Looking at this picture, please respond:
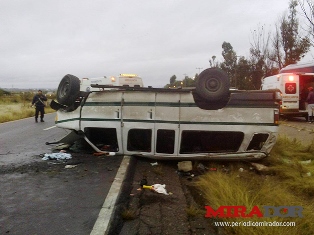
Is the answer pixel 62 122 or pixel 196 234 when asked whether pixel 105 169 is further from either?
pixel 196 234

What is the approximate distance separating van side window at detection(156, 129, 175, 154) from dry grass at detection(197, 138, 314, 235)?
0.92 metres

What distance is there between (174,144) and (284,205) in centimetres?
235

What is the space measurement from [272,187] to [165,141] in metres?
2.05

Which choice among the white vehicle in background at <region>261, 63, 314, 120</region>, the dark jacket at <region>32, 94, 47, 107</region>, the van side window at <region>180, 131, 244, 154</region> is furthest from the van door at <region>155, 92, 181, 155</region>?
the dark jacket at <region>32, 94, 47, 107</region>

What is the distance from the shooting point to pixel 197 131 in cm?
541

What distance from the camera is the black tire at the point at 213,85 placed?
530 centimetres

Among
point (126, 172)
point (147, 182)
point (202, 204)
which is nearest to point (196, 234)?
point (202, 204)

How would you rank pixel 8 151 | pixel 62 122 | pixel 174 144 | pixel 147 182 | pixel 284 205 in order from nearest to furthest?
pixel 284 205 → pixel 147 182 → pixel 174 144 → pixel 62 122 → pixel 8 151

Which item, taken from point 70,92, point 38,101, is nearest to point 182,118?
point 70,92

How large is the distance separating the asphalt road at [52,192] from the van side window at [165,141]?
819 mm

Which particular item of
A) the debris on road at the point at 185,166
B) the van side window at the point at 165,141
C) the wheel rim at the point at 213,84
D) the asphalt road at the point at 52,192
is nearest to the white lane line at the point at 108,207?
the asphalt road at the point at 52,192

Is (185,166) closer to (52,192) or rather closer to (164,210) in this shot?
(164,210)

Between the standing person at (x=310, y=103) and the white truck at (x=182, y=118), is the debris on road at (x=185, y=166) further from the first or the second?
the standing person at (x=310, y=103)

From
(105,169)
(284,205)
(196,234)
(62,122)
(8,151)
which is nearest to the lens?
(196,234)
